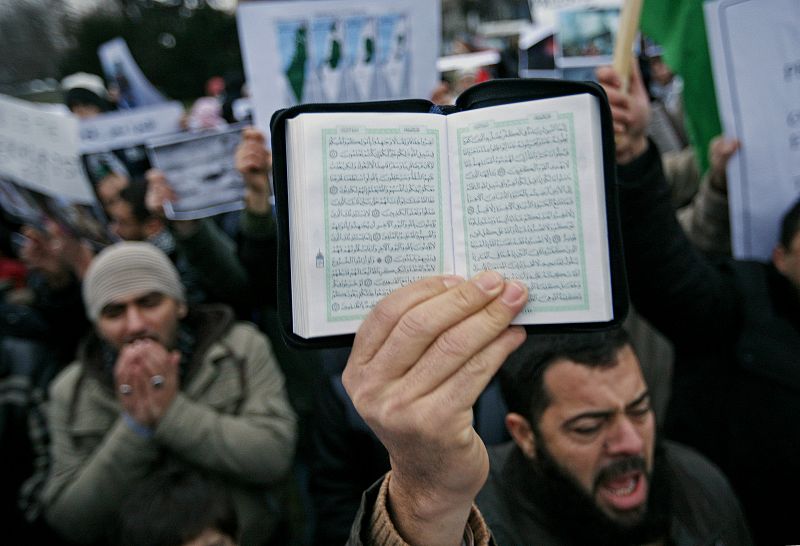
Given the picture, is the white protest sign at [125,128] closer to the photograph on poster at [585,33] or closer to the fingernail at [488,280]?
the photograph on poster at [585,33]

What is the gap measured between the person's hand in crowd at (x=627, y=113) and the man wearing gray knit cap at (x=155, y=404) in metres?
1.30

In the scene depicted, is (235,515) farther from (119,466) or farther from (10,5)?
(10,5)

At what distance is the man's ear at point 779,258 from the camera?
6.19 ft

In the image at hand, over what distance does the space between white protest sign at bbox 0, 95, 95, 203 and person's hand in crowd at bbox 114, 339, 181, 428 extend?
1.08 meters

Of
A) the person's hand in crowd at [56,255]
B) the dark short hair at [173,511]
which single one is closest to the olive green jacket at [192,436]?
the dark short hair at [173,511]

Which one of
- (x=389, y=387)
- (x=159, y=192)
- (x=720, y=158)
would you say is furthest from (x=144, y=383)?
(x=720, y=158)

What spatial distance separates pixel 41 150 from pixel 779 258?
105 inches

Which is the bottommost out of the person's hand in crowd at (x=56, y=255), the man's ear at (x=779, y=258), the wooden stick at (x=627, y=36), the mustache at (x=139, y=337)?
the mustache at (x=139, y=337)

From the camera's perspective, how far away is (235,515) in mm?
1908

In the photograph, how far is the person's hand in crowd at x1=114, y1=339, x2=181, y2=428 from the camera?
1.99 metres

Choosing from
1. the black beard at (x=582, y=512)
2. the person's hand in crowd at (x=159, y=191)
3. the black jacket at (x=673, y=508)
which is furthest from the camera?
the person's hand in crowd at (x=159, y=191)

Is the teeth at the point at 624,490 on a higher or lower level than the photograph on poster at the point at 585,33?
lower

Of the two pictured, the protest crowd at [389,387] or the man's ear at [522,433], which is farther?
the man's ear at [522,433]

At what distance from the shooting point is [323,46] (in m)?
2.17
